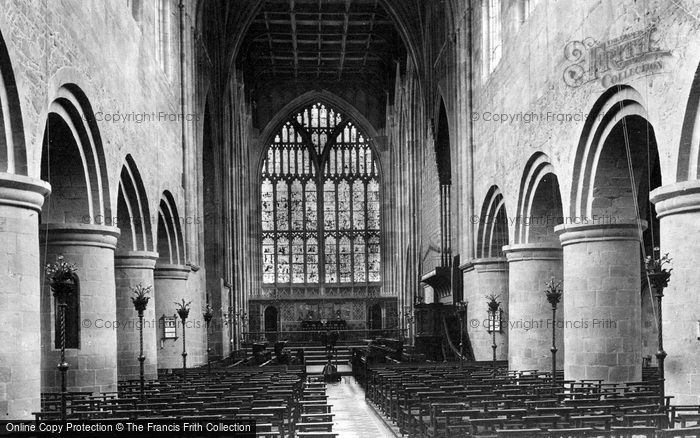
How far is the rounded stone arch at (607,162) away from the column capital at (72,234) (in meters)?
10.7

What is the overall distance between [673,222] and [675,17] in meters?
A: 3.50

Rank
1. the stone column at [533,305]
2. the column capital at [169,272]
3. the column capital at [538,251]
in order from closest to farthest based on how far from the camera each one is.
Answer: the column capital at [538,251] < the stone column at [533,305] < the column capital at [169,272]

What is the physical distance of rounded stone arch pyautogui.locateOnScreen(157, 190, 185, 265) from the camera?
2833 cm

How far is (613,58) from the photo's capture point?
16484 mm

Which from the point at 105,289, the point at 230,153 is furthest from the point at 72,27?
the point at 230,153

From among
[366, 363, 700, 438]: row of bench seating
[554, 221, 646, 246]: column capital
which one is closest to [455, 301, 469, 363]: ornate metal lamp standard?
[366, 363, 700, 438]: row of bench seating

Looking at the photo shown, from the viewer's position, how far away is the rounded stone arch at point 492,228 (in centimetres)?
2908

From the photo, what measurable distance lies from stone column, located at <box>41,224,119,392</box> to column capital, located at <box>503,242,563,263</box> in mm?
11584

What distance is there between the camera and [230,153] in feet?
149

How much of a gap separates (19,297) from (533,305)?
1530cm

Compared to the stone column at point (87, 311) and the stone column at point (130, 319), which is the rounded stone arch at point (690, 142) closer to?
the stone column at point (87, 311)

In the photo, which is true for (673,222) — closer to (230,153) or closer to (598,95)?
(598,95)

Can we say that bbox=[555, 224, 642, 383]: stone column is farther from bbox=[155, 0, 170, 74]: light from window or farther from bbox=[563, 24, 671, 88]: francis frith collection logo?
bbox=[155, 0, 170, 74]: light from window

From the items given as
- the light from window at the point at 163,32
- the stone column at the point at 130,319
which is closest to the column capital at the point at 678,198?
the stone column at the point at 130,319
